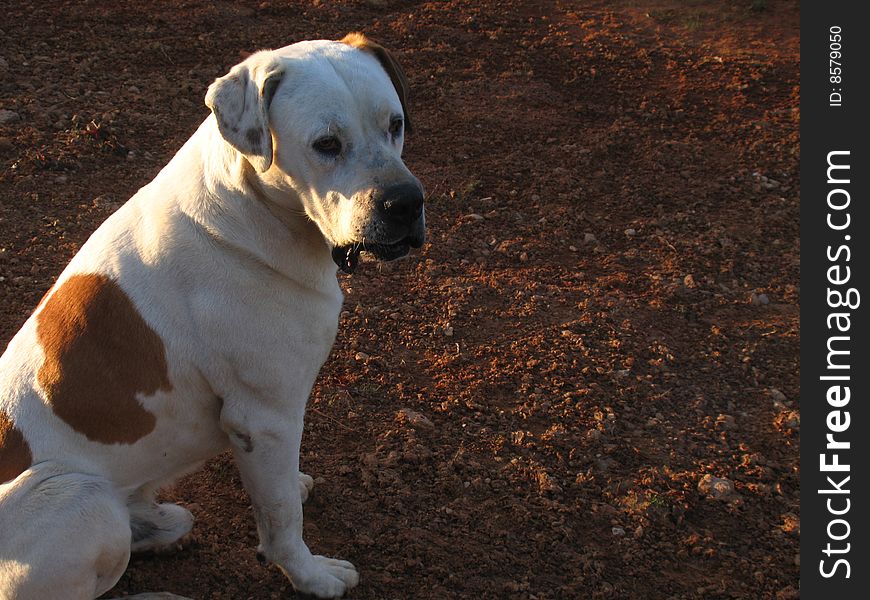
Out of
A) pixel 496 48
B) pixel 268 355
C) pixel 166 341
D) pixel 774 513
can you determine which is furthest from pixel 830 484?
pixel 496 48

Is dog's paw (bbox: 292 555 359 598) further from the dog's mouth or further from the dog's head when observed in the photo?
the dog's head

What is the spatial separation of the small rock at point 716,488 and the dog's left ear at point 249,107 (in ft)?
8.19

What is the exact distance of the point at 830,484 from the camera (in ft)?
13.7

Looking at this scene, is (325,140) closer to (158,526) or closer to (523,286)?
(158,526)

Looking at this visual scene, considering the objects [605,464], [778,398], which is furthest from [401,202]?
[778,398]

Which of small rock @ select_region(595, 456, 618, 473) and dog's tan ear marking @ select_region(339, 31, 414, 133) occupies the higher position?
dog's tan ear marking @ select_region(339, 31, 414, 133)

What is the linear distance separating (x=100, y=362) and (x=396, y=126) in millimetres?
1281

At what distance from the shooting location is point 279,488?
3.34m

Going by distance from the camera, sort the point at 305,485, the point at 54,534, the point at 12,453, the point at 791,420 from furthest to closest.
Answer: the point at 791,420, the point at 305,485, the point at 12,453, the point at 54,534

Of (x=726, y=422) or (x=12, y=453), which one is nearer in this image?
(x=12, y=453)

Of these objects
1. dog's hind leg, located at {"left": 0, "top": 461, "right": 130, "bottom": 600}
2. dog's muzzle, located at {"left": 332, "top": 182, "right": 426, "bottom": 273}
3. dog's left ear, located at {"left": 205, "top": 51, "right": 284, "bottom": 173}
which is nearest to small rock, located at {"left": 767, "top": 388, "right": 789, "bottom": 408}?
dog's muzzle, located at {"left": 332, "top": 182, "right": 426, "bottom": 273}

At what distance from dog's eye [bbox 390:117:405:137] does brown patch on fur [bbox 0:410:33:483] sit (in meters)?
1.60

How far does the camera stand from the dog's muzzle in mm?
2977

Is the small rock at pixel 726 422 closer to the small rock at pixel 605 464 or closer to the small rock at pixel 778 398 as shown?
the small rock at pixel 778 398
